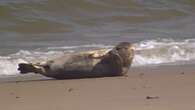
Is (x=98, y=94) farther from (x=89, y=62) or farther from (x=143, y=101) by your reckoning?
(x=89, y=62)

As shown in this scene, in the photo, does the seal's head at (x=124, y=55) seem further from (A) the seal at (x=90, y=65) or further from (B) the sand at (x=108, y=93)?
(B) the sand at (x=108, y=93)

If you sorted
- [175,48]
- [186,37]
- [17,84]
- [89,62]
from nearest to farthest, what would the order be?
[17,84], [89,62], [175,48], [186,37]

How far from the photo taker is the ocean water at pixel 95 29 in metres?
9.34

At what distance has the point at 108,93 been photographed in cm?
564

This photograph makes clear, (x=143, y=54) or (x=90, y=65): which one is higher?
(x=90, y=65)

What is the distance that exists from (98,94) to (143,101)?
2.30 ft

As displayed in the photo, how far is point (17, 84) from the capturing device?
675 cm

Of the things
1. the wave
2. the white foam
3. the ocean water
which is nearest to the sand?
the wave

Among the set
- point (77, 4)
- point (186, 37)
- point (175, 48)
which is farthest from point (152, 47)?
point (77, 4)

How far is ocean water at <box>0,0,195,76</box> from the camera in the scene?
9.34 m

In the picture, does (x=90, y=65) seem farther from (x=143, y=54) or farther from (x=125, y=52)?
(x=143, y=54)

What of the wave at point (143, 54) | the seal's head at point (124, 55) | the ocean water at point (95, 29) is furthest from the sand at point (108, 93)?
the ocean water at point (95, 29)

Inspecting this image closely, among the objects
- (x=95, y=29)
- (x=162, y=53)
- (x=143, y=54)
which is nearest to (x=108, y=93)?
(x=143, y=54)

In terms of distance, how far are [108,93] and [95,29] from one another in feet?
24.5
